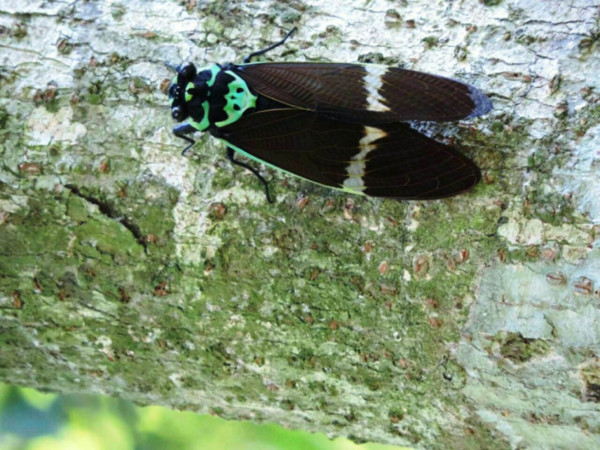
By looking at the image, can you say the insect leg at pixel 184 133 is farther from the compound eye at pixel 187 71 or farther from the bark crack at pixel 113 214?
the bark crack at pixel 113 214

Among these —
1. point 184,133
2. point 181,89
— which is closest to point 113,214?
point 184,133

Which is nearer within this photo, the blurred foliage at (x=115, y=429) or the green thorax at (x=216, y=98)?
the green thorax at (x=216, y=98)

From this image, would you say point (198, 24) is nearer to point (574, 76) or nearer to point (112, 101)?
point (112, 101)

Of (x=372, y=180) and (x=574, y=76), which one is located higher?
(x=574, y=76)

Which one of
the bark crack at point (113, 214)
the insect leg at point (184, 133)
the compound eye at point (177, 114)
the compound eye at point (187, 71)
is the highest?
the compound eye at point (187, 71)

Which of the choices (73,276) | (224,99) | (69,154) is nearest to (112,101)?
(69,154)

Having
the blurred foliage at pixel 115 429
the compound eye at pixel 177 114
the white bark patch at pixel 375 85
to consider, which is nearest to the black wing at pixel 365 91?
the white bark patch at pixel 375 85
